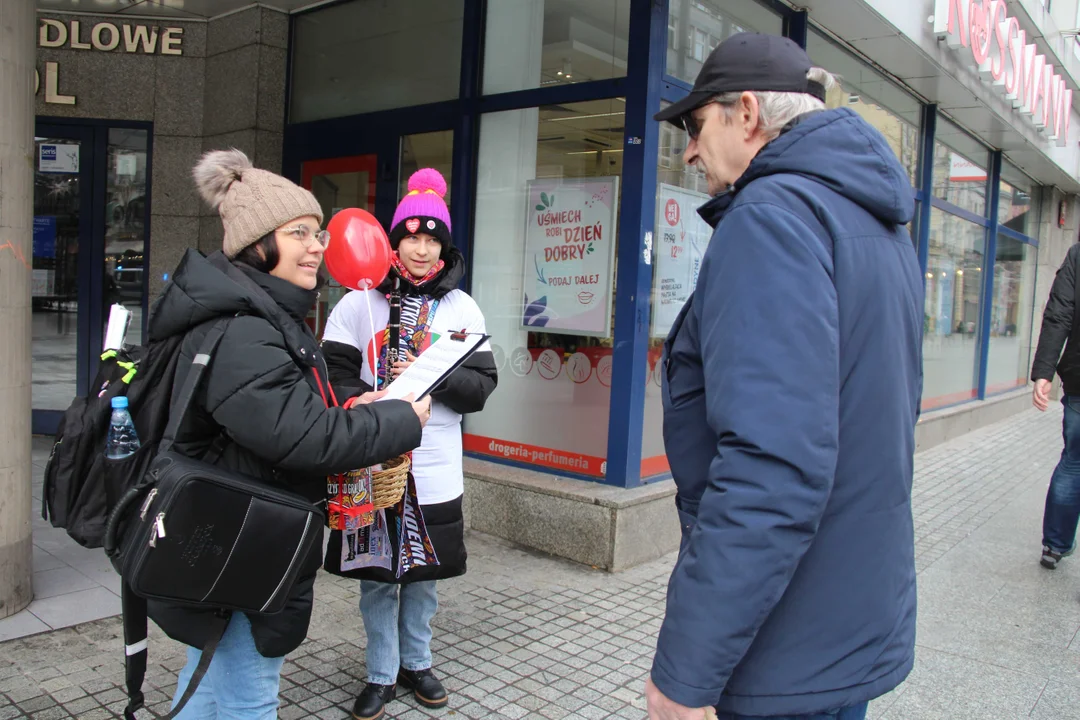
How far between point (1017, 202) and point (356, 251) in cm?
1314

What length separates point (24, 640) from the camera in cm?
354

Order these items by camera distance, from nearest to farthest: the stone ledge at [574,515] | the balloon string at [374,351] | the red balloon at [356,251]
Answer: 1. the red balloon at [356,251]
2. the balloon string at [374,351]
3. the stone ledge at [574,515]

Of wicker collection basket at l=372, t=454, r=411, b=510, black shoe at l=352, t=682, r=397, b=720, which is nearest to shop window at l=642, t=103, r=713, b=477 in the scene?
black shoe at l=352, t=682, r=397, b=720

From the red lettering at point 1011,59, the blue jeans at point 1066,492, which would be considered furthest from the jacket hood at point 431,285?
the red lettering at point 1011,59

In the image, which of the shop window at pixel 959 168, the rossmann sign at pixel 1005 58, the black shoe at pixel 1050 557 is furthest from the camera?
the shop window at pixel 959 168

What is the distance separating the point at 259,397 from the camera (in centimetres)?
199

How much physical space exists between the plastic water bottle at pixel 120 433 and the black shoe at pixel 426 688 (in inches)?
63.2

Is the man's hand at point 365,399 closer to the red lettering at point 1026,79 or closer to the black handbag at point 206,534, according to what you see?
the black handbag at point 206,534

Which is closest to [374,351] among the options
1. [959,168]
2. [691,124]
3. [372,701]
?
[372,701]

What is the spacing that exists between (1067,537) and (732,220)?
4.91 metres

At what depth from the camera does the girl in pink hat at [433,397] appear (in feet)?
10.0

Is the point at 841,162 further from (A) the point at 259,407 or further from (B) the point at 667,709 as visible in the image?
(A) the point at 259,407

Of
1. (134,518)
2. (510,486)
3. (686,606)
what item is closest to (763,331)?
(686,606)

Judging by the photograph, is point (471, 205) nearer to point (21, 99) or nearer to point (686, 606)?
point (21, 99)
